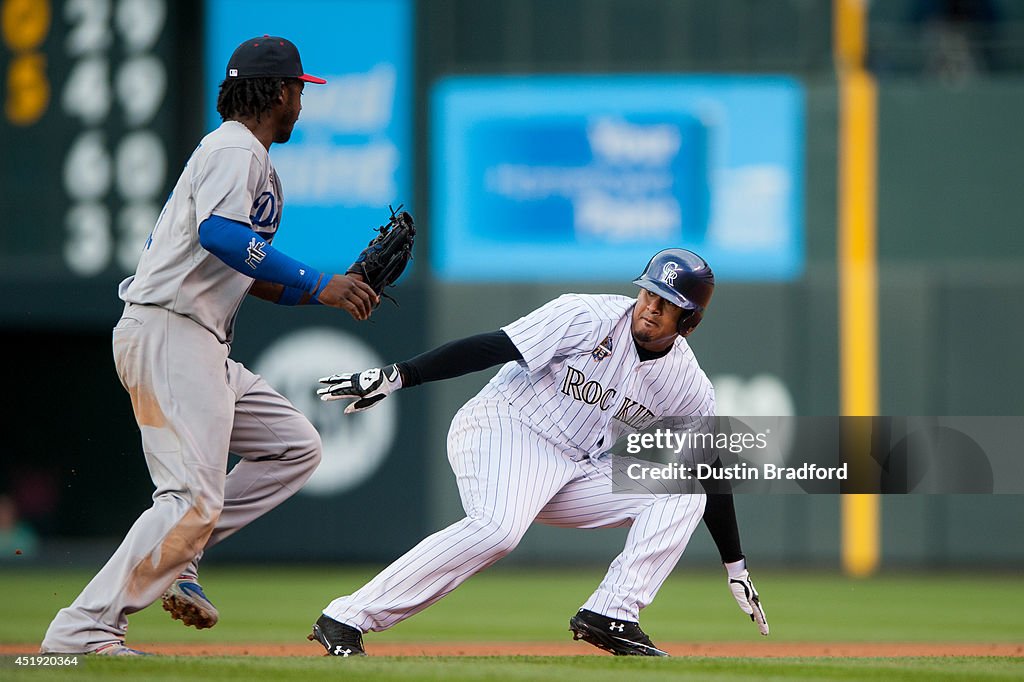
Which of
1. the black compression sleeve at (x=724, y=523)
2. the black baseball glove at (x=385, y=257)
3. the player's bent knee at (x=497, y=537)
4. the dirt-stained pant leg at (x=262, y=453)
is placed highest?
the black baseball glove at (x=385, y=257)

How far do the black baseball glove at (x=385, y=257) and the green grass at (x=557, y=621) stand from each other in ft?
3.92

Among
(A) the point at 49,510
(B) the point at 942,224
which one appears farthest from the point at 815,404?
(A) the point at 49,510

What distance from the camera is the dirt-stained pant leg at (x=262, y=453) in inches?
184

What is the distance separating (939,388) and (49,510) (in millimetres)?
7485

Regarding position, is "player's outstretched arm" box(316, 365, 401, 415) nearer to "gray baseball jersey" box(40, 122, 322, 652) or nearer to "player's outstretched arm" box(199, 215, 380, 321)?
"player's outstretched arm" box(199, 215, 380, 321)

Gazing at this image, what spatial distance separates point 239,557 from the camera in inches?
433

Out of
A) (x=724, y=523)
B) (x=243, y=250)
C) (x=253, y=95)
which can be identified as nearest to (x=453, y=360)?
(x=243, y=250)

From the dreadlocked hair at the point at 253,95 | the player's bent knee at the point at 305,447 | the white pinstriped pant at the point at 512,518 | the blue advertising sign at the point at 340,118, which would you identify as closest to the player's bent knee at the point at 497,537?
the white pinstriped pant at the point at 512,518

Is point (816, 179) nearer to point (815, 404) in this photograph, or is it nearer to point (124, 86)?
point (815, 404)

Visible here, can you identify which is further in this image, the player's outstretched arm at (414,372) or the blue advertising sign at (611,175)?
the blue advertising sign at (611,175)

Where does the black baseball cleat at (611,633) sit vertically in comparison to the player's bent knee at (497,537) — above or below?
below

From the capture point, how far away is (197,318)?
4.39 meters

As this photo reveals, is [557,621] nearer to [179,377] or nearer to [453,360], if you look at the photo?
[453,360]

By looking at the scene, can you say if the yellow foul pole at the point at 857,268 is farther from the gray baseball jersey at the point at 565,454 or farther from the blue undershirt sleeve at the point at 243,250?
the blue undershirt sleeve at the point at 243,250
